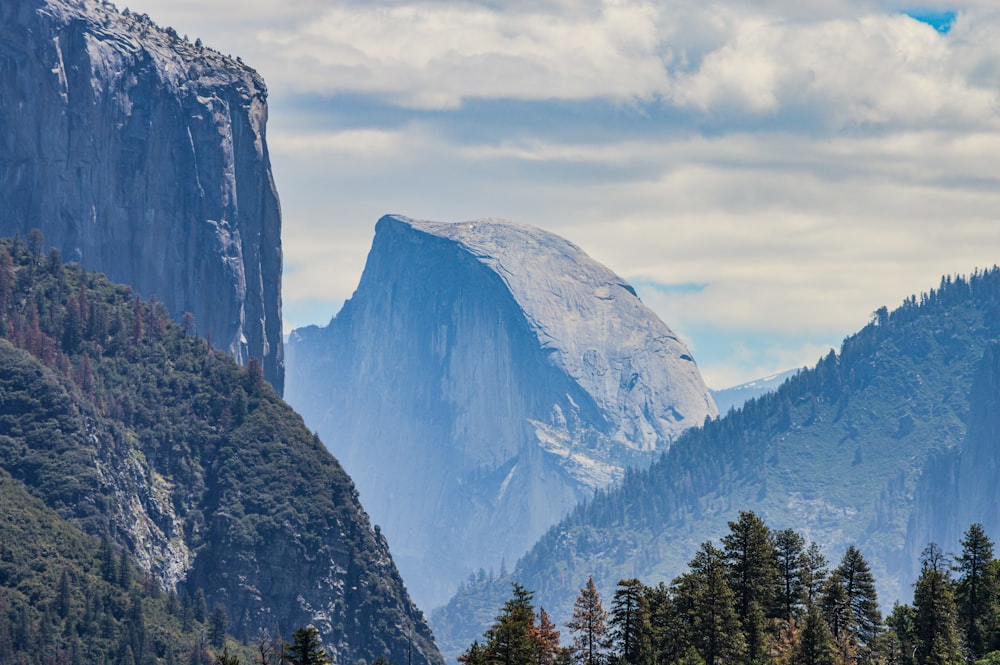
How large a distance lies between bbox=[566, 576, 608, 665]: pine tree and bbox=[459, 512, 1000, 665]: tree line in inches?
5.6

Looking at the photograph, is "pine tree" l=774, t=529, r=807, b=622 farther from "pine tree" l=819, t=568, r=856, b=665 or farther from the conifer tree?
the conifer tree

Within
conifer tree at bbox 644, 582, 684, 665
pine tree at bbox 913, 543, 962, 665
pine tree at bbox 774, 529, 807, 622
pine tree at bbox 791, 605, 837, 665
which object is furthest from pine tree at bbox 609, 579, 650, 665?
pine tree at bbox 913, 543, 962, 665

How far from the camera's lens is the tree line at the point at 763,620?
170m

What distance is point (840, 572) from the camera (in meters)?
185

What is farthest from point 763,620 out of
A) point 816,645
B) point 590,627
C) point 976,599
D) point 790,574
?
point 976,599

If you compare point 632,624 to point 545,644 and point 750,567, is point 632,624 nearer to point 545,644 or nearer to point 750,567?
point 545,644

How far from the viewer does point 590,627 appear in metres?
178

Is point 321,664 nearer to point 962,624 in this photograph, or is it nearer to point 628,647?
point 628,647

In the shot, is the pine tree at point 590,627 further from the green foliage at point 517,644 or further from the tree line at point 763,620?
the green foliage at point 517,644

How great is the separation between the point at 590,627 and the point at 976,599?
125 ft

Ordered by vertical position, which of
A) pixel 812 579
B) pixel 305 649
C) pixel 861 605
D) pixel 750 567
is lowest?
pixel 305 649

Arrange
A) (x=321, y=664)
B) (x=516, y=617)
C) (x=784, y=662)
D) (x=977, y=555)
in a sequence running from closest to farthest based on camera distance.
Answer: (x=321, y=664) < (x=784, y=662) < (x=516, y=617) < (x=977, y=555)

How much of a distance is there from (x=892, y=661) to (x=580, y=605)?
90.7 ft

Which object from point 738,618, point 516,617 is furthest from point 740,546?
point 516,617
